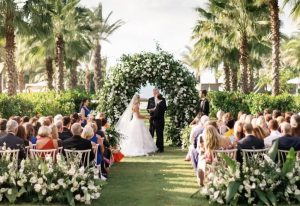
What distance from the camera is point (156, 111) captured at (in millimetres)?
18453

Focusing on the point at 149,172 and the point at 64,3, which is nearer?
the point at 149,172

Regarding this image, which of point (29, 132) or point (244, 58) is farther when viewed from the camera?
point (244, 58)

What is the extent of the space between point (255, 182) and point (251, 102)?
619 inches

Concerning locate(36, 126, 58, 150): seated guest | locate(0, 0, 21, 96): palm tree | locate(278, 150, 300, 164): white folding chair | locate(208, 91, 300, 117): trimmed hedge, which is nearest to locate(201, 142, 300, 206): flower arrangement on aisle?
locate(278, 150, 300, 164): white folding chair

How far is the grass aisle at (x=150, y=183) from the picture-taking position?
9.95 meters

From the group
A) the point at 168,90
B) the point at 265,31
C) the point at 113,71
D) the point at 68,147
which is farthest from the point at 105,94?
the point at 265,31

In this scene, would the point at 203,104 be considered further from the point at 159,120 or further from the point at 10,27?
the point at 10,27

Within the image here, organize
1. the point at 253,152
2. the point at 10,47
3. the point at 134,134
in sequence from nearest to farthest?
the point at 253,152 → the point at 134,134 → the point at 10,47

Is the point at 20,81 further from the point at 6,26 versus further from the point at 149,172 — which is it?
the point at 149,172

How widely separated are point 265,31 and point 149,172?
2050 cm

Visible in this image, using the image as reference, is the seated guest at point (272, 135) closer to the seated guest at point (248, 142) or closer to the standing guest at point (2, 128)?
the seated guest at point (248, 142)

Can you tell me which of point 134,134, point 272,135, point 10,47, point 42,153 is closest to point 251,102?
point 134,134

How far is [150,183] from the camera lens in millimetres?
11883

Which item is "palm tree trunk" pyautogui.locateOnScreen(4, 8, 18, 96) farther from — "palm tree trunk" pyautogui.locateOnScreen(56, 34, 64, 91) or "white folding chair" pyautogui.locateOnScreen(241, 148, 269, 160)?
"white folding chair" pyautogui.locateOnScreen(241, 148, 269, 160)
